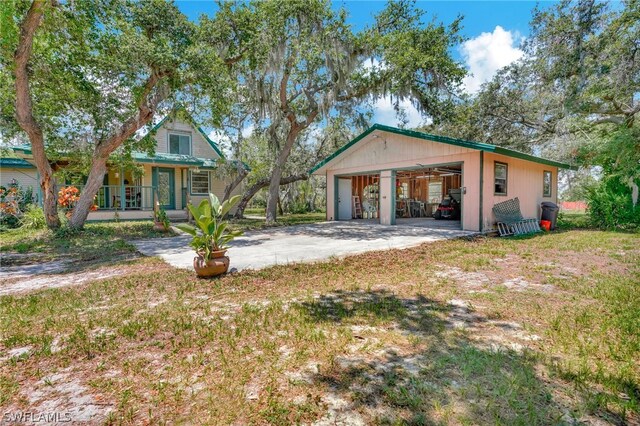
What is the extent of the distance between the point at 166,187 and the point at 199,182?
5.65 ft

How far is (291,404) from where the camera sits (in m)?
1.99

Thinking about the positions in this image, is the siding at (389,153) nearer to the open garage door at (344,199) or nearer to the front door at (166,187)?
the open garage door at (344,199)

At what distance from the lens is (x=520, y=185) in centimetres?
1164

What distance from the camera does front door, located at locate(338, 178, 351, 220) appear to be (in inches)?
615

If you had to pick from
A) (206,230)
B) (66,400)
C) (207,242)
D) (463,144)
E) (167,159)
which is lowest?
(66,400)

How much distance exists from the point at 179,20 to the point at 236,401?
11686 mm

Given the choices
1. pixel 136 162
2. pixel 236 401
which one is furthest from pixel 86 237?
pixel 236 401

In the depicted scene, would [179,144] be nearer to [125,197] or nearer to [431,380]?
[125,197]

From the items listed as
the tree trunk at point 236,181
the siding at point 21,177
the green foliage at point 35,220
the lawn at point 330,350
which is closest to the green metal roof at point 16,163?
the siding at point 21,177

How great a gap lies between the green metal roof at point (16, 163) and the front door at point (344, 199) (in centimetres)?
1367

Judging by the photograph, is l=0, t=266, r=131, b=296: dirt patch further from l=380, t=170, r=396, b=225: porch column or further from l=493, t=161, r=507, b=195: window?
l=493, t=161, r=507, b=195: window

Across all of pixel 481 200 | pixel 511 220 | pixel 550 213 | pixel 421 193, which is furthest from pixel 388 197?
pixel 421 193

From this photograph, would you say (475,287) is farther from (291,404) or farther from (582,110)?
(582,110)

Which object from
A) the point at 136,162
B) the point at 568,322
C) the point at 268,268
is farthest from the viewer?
the point at 136,162
